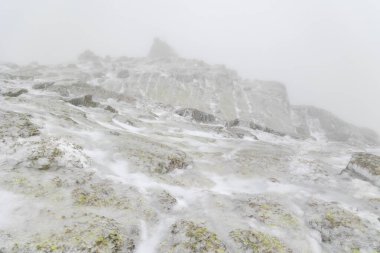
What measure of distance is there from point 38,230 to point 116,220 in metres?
3.05

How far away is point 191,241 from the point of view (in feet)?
45.5

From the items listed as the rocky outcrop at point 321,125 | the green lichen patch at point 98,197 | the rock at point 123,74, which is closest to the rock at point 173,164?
the green lichen patch at point 98,197

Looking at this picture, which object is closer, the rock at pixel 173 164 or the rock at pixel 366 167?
the rock at pixel 173 164

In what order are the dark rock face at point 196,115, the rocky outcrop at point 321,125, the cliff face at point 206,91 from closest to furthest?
the dark rock face at point 196,115 → the cliff face at point 206,91 → the rocky outcrop at point 321,125

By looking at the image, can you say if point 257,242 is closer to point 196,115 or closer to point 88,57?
point 196,115

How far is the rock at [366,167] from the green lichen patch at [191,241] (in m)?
13.1

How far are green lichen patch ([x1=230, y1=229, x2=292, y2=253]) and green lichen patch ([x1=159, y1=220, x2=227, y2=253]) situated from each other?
Answer: 0.90 m

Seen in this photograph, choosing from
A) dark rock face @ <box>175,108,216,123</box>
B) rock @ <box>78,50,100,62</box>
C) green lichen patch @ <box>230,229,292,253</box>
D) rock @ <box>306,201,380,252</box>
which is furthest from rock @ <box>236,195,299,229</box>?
rock @ <box>78,50,100,62</box>

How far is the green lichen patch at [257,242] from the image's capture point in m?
14.2

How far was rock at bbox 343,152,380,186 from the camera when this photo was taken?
2264 centimetres

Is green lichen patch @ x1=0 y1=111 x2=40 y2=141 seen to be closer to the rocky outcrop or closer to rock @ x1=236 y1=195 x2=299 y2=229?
rock @ x1=236 y1=195 x2=299 y2=229

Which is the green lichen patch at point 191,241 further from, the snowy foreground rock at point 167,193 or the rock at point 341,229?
the rock at point 341,229

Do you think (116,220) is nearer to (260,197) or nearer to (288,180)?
(260,197)

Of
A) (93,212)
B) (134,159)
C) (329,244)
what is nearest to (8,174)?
(93,212)
